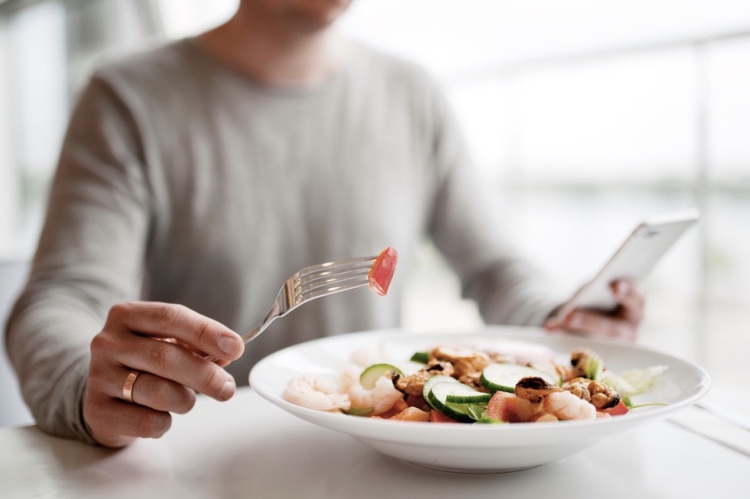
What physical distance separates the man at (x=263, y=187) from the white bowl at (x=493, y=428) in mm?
344

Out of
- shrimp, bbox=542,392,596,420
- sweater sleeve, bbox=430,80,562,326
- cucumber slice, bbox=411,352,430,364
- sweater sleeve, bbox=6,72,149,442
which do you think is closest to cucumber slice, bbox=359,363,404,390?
cucumber slice, bbox=411,352,430,364

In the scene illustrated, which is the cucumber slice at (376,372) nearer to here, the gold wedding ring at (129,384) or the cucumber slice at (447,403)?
the cucumber slice at (447,403)

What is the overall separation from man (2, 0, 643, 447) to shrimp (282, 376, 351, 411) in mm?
486

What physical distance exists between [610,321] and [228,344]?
2.48 ft

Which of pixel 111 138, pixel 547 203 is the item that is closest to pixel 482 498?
pixel 111 138

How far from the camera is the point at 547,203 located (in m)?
5.05

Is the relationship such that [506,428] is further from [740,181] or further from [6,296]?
[740,181]

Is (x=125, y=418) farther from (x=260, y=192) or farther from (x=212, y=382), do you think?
(x=260, y=192)

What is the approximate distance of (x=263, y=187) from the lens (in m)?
1.58

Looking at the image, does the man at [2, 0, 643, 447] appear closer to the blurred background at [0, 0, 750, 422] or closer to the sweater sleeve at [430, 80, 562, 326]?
the sweater sleeve at [430, 80, 562, 326]

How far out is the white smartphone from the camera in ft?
3.39

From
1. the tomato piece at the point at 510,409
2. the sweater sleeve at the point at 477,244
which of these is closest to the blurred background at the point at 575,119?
the sweater sleeve at the point at 477,244

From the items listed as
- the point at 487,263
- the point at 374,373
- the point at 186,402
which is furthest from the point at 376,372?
the point at 487,263

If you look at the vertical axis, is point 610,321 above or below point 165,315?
below
